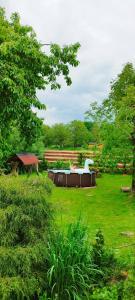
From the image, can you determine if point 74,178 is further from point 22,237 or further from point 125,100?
point 22,237

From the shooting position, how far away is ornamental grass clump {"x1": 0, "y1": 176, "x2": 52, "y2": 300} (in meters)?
6.53

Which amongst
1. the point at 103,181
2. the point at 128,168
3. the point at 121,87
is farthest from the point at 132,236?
the point at 128,168

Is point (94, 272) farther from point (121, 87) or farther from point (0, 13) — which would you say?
point (121, 87)

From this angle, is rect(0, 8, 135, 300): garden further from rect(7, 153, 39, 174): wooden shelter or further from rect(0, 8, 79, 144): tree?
rect(7, 153, 39, 174): wooden shelter

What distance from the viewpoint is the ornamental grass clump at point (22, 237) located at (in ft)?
21.4

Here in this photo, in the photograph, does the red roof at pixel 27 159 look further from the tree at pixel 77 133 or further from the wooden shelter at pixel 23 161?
the tree at pixel 77 133

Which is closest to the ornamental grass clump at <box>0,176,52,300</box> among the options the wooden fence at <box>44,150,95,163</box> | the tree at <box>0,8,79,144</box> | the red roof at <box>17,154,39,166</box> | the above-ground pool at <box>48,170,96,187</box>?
the tree at <box>0,8,79,144</box>

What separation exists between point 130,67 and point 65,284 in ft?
50.9

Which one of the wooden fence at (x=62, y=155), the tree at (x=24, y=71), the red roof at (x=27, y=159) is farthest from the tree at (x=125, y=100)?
the wooden fence at (x=62, y=155)

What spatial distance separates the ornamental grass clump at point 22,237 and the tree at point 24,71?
3591mm

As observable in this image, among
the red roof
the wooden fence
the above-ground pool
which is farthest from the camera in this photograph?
the wooden fence

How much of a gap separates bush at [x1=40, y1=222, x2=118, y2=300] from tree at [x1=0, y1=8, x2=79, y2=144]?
447cm

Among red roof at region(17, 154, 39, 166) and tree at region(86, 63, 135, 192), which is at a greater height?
tree at region(86, 63, 135, 192)

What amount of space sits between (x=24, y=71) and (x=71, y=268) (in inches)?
277
